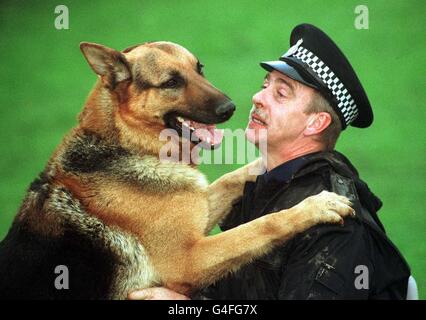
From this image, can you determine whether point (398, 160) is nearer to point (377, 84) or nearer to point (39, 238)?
point (377, 84)

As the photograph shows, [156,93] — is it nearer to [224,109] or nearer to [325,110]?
[224,109]

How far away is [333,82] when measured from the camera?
4043 millimetres

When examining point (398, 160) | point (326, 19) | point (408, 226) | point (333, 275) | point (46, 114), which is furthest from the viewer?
point (326, 19)

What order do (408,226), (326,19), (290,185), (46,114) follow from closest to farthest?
1. (290,185)
2. (408,226)
3. (46,114)
4. (326,19)

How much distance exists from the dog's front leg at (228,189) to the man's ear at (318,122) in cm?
59

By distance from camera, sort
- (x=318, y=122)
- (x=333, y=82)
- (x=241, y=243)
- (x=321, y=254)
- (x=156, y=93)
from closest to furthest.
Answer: (x=321, y=254) → (x=241, y=243) → (x=333, y=82) → (x=318, y=122) → (x=156, y=93)

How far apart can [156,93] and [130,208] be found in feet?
2.50

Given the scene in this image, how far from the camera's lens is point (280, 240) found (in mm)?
3861

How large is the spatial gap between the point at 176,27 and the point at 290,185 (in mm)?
8629

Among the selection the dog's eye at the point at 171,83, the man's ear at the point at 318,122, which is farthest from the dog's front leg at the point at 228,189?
the dog's eye at the point at 171,83

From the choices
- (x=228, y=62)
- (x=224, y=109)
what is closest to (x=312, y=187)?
→ (x=224, y=109)

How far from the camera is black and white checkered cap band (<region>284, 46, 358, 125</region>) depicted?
13.3 feet

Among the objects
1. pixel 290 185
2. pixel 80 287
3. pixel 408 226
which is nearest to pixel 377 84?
pixel 408 226

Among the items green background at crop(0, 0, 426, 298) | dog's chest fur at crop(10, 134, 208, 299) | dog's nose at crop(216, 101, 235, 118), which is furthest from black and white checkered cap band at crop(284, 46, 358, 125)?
green background at crop(0, 0, 426, 298)
